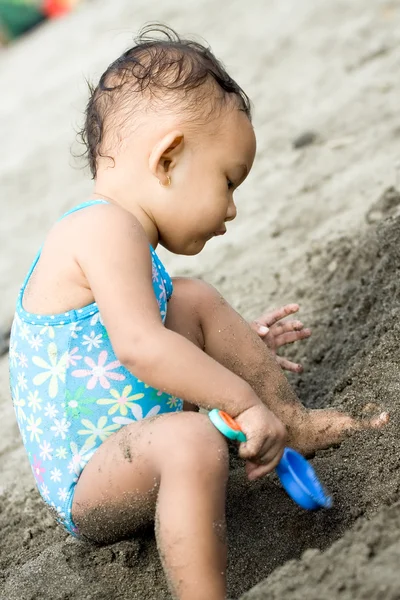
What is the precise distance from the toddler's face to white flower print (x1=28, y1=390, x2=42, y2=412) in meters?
0.46

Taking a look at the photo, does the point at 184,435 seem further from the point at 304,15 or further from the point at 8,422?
the point at 304,15

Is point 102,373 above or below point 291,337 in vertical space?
above

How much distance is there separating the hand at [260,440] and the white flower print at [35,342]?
1.55ft

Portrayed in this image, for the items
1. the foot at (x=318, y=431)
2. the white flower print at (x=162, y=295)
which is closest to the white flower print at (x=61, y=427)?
the white flower print at (x=162, y=295)

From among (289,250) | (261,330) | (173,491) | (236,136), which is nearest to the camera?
(173,491)

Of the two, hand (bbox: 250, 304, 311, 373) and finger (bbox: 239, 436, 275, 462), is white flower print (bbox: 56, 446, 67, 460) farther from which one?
hand (bbox: 250, 304, 311, 373)

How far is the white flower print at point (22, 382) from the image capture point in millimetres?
1872

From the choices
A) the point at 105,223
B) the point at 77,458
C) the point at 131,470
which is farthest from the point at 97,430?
the point at 105,223

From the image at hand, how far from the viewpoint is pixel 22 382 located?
6.18 feet

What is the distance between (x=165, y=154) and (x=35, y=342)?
1.63 feet

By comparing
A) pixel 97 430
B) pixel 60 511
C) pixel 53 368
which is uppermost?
pixel 53 368

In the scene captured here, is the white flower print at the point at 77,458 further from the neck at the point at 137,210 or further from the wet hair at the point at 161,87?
the wet hair at the point at 161,87

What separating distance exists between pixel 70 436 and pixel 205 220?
559 mm

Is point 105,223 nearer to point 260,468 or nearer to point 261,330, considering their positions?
point 260,468
